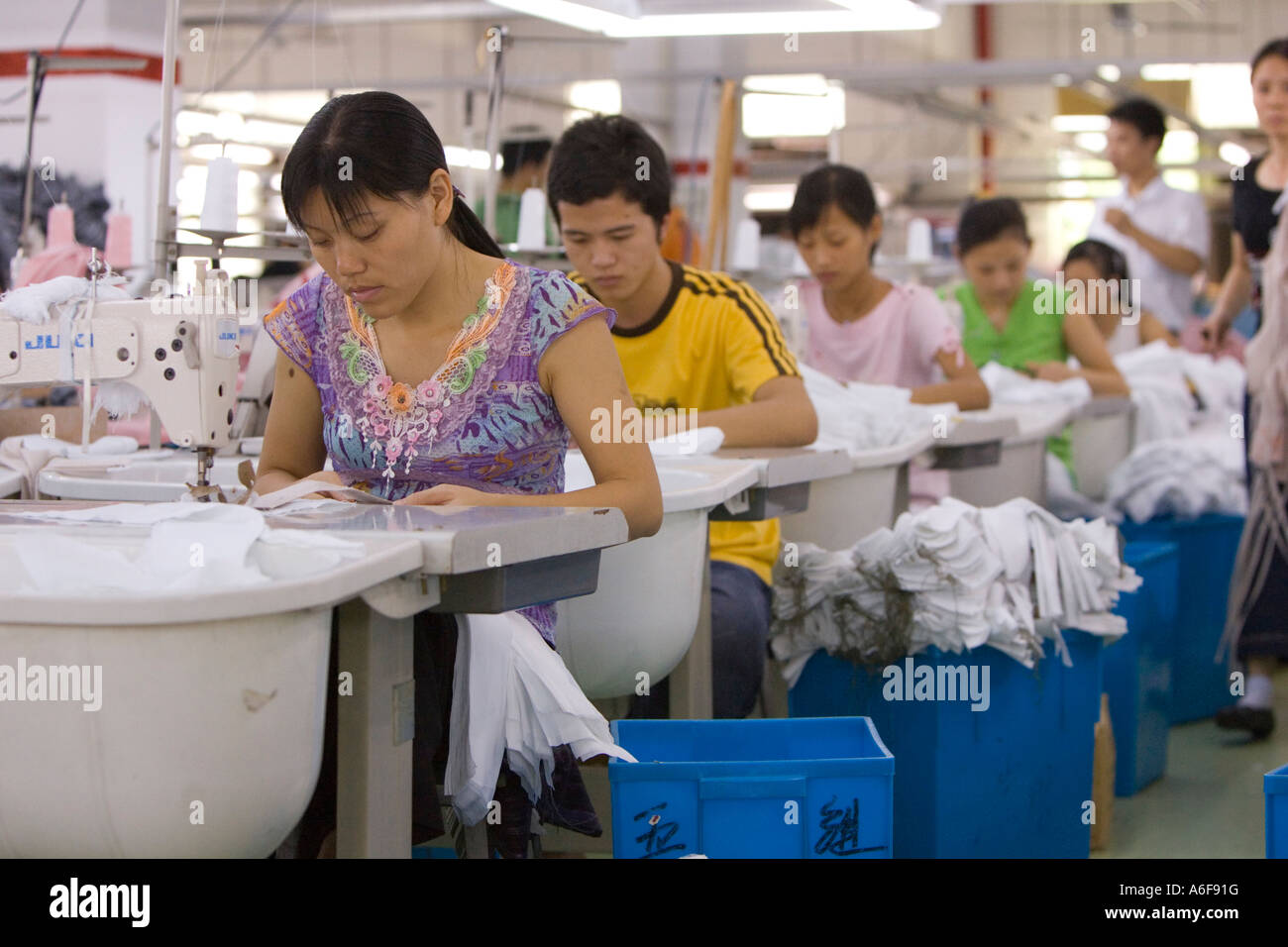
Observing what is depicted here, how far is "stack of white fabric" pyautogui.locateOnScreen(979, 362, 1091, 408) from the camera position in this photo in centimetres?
407

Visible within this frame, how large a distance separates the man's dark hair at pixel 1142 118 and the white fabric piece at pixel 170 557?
4.74 meters

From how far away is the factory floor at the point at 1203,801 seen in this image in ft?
9.86

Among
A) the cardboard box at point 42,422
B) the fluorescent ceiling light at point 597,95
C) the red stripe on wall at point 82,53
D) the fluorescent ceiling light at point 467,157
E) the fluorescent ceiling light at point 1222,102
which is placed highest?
the fluorescent ceiling light at point 1222,102

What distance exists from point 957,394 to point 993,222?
95cm

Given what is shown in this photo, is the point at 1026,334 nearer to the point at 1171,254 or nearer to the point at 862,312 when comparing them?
the point at 862,312

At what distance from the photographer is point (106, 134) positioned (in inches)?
289

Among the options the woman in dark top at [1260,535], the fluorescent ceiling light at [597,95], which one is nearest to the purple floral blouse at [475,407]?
the woman in dark top at [1260,535]

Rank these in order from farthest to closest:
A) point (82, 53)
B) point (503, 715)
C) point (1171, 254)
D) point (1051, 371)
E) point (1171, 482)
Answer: point (82, 53) < point (1171, 254) < point (1051, 371) < point (1171, 482) < point (503, 715)

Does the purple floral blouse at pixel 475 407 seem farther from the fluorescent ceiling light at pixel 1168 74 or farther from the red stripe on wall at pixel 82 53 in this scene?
the fluorescent ceiling light at pixel 1168 74

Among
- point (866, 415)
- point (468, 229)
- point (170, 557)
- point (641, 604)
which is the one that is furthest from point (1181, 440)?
point (170, 557)

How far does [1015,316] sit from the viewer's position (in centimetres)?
450
